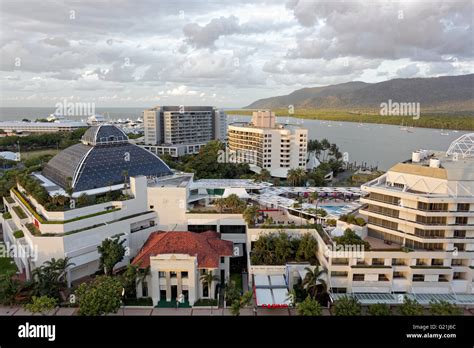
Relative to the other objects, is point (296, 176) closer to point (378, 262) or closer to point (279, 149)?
point (279, 149)

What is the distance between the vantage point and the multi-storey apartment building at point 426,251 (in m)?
27.1

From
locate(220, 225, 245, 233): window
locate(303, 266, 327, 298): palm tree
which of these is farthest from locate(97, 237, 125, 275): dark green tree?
locate(303, 266, 327, 298): palm tree

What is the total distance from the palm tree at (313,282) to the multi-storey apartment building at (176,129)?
69.4 metres

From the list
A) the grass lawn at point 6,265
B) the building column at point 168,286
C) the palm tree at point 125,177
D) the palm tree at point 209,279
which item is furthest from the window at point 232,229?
the grass lawn at point 6,265

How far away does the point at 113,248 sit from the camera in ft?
96.3

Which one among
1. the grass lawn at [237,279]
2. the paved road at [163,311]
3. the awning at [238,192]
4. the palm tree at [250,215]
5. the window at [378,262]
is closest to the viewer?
the paved road at [163,311]

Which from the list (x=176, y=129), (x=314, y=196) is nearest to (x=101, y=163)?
(x=314, y=196)

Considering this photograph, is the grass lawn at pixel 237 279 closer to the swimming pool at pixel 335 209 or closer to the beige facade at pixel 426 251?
the beige facade at pixel 426 251

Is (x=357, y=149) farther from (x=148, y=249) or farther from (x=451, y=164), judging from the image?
(x=148, y=249)

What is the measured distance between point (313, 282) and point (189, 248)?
10750mm

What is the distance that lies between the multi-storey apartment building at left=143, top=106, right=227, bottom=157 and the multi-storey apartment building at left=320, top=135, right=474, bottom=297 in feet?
231

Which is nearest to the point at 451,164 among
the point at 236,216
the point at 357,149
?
the point at 236,216

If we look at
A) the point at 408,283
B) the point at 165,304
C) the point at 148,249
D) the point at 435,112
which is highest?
the point at 435,112
